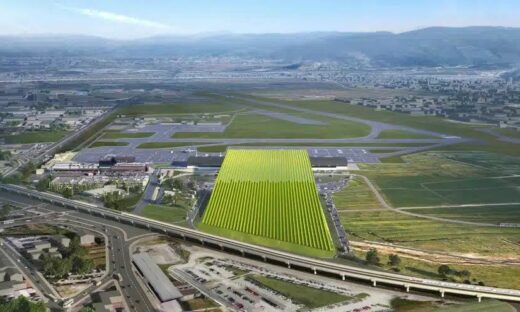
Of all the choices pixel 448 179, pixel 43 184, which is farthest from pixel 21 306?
pixel 448 179

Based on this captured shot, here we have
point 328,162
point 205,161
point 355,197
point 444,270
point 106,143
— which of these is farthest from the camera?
point 106,143

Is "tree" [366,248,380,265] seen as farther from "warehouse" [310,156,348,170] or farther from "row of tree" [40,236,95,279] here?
"warehouse" [310,156,348,170]

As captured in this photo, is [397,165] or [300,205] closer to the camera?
[300,205]

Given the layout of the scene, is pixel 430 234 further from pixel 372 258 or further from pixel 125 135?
pixel 125 135

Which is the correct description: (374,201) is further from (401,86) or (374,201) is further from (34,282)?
(401,86)

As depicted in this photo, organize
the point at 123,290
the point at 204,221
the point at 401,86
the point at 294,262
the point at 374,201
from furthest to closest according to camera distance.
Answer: the point at 401,86, the point at 374,201, the point at 204,221, the point at 294,262, the point at 123,290

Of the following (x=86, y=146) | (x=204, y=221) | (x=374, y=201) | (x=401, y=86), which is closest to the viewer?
(x=204, y=221)

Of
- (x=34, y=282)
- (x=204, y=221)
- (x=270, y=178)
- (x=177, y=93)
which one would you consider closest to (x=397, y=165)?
(x=270, y=178)

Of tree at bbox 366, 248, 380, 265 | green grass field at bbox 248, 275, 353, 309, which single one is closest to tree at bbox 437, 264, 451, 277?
tree at bbox 366, 248, 380, 265
